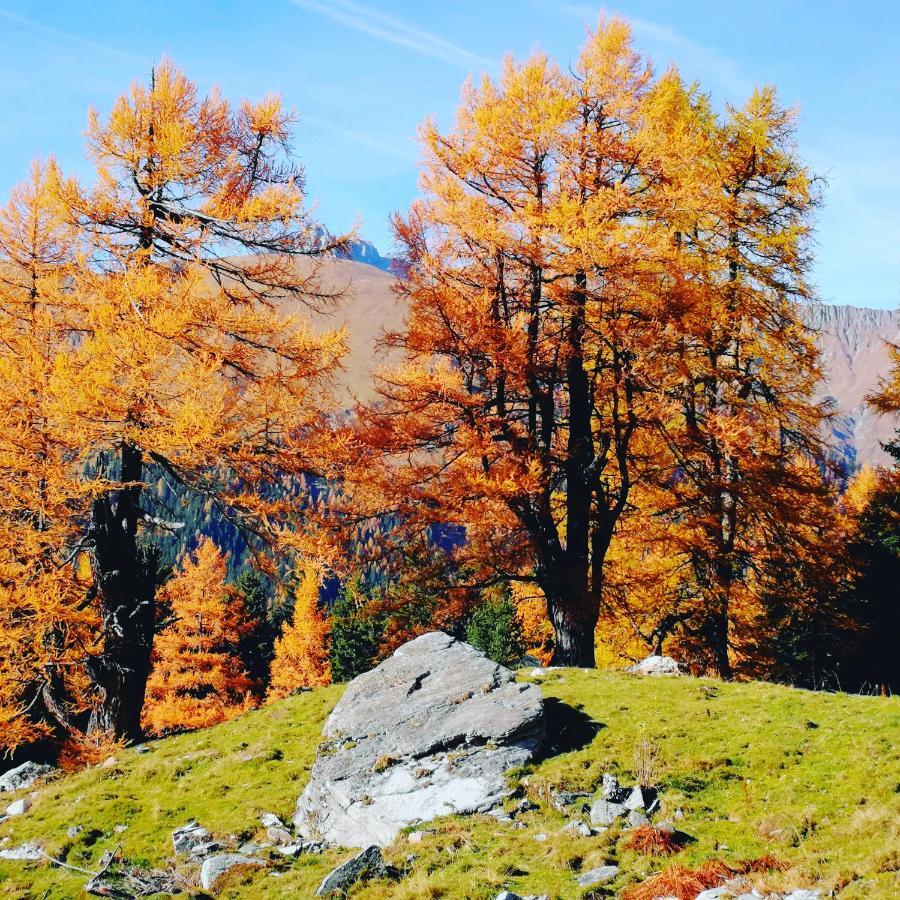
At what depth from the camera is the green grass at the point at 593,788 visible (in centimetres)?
656

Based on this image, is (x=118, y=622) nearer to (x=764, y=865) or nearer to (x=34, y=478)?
(x=34, y=478)

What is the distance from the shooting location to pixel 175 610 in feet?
115

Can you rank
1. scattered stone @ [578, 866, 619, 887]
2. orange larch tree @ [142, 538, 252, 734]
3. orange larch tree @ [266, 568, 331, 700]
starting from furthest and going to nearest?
orange larch tree @ [266, 568, 331, 700] < orange larch tree @ [142, 538, 252, 734] < scattered stone @ [578, 866, 619, 887]

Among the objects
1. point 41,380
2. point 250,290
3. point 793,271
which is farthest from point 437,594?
point 793,271

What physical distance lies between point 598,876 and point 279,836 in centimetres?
440

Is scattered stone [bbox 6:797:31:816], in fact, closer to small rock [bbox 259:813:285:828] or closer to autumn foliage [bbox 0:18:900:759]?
autumn foliage [bbox 0:18:900:759]

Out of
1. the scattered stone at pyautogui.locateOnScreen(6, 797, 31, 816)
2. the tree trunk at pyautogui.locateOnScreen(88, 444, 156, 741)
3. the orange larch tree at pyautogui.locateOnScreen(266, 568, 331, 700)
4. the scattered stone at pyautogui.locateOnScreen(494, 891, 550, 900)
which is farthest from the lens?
the orange larch tree at pyautogui.locateOnScreen(266, 568, 331, 700)

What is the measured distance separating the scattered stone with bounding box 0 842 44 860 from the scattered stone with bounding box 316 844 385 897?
4.44 meters

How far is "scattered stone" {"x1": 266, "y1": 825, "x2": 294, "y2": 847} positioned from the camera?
908 centimetres

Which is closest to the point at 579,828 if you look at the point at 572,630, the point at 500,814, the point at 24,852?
the point at 500,814

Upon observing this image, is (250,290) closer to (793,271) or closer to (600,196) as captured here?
(600,196)

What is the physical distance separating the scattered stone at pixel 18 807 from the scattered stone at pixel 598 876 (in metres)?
8.75

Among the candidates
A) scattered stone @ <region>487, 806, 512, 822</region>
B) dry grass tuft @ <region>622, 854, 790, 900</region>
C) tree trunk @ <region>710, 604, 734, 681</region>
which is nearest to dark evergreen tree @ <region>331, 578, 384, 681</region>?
tree trunk @ <region>710, 604, 734, 681</region>

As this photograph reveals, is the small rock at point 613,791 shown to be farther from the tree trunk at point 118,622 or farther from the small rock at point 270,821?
the tree trunk at point 118,622
